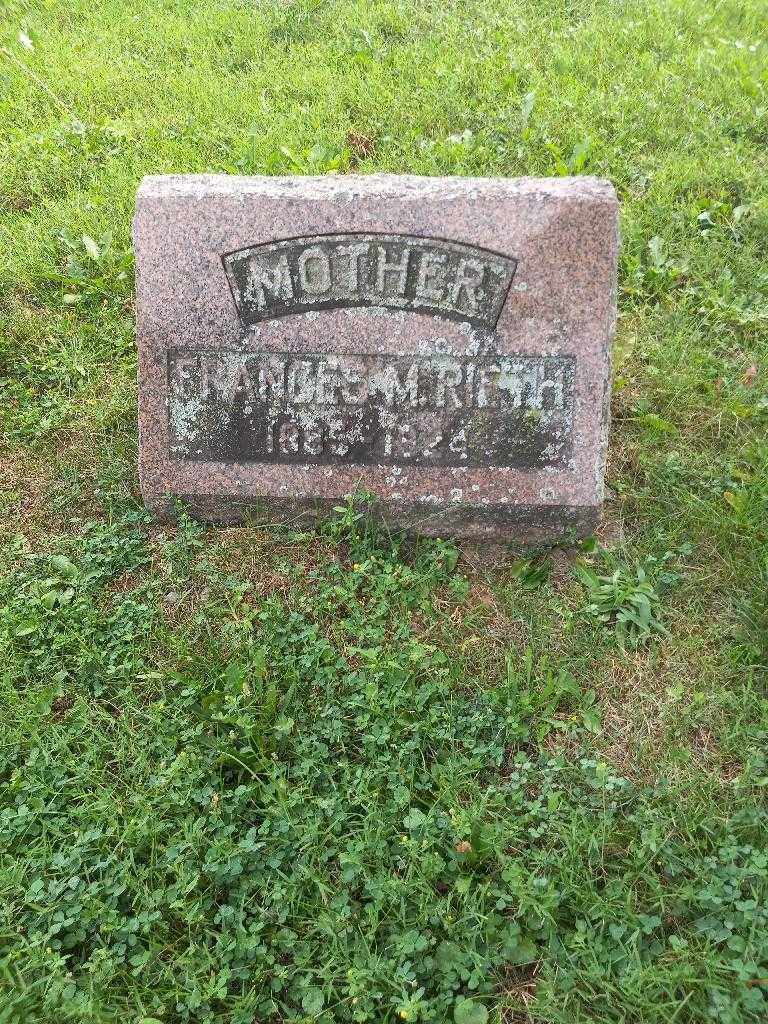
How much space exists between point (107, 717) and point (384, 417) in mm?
1278

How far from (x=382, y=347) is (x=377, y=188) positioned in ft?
1.61

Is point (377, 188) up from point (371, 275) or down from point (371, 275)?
up

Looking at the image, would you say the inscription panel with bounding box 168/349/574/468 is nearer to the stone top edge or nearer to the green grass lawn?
the green grass lawn

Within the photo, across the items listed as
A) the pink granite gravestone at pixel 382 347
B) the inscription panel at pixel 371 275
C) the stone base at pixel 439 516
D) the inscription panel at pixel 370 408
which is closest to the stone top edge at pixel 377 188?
the pink granite gravestone at pixel 382 347

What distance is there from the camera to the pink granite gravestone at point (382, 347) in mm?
2680

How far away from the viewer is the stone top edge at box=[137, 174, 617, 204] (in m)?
2.65

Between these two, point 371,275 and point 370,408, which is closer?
point 371,275

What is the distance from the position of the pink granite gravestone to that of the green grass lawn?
191 mm

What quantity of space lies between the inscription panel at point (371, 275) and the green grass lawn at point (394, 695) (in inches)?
30.0

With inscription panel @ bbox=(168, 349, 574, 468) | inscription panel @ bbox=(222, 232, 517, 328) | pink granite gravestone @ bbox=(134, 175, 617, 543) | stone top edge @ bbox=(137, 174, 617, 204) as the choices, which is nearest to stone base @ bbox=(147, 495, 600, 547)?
pink granite gravestone @ bbox=(134, 175, 617, 543)

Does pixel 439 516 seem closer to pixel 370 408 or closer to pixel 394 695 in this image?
pixel 370 408

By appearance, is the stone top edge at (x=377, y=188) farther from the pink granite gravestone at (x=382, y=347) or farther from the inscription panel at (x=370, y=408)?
the inscription panel at (x=370, y=408)

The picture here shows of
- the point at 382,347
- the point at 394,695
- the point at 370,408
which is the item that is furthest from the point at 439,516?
the point at 394,695

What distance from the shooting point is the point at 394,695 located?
248cm
